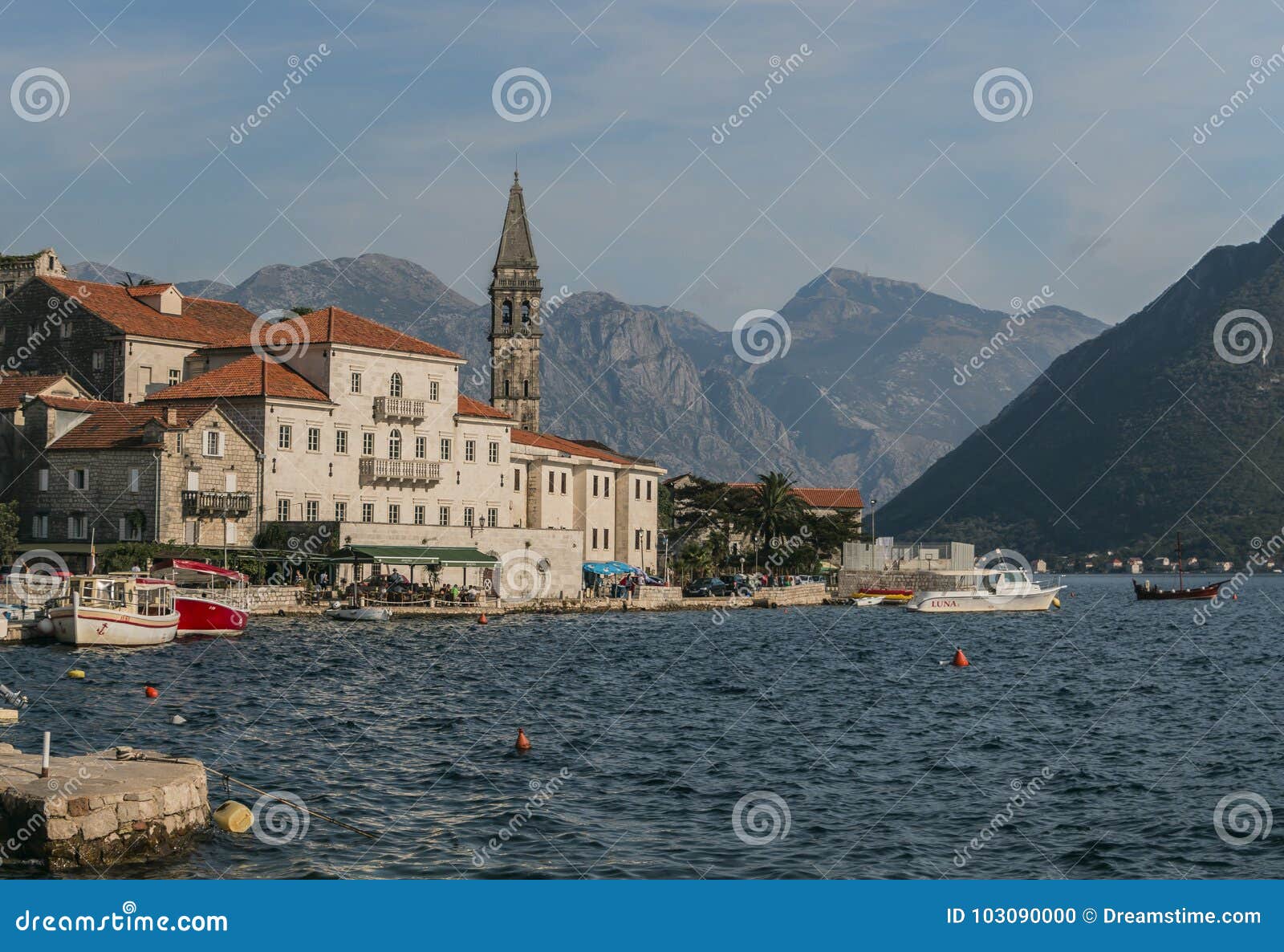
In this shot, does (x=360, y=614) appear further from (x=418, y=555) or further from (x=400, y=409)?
(x=400, y=409)

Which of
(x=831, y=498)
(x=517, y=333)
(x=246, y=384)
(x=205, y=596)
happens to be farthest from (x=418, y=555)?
(x=831, y=498)

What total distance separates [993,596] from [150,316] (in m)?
64.1

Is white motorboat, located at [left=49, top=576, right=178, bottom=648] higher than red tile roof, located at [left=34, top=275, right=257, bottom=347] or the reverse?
the reverse

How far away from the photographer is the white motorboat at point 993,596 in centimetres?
11219

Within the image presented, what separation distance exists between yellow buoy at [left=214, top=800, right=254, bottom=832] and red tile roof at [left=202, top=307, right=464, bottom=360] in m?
64.9

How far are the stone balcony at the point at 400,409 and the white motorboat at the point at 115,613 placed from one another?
96.8ft

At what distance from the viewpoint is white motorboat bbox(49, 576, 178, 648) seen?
54.6 meters

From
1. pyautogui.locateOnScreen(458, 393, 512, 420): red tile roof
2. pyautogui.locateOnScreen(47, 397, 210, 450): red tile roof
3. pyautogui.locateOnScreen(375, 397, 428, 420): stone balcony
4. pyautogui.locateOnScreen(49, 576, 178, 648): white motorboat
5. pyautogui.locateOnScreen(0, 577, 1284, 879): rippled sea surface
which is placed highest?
pyautogui.locateOnScreen(458, 393, 512, 420): red tile roof

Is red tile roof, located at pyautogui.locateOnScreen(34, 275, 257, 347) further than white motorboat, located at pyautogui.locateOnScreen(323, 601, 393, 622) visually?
Yes

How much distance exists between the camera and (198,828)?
831 inches

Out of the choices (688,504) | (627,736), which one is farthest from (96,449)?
(688,504)

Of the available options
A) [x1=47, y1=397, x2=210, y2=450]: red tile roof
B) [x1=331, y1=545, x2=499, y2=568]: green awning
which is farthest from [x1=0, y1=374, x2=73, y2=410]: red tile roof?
[x1=331, y1=545, x2=499, y2=568]: green awning

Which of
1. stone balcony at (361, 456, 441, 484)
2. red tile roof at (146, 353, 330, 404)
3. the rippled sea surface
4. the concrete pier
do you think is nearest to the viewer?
the concrete pier

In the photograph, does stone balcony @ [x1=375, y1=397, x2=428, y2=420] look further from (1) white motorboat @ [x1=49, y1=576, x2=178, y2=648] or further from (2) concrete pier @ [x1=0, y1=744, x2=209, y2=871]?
(2) concrete pier @ [x1=0, y1=744, x2=209, y2=871]
